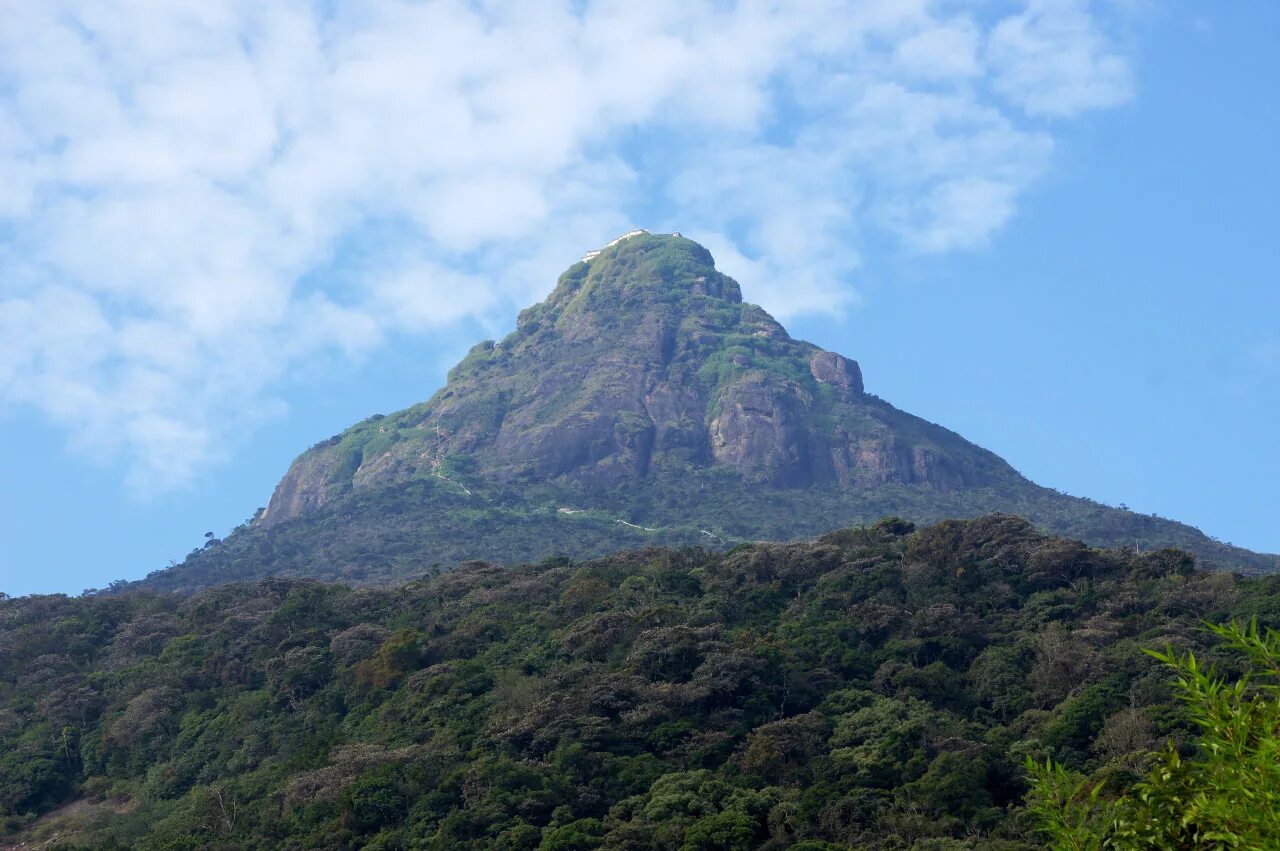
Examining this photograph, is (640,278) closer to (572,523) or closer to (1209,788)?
(572,523)

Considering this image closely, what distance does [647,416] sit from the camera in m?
140

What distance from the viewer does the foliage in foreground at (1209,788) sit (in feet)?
38.4

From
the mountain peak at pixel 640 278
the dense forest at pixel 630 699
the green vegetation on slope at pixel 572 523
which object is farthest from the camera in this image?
the mountain peak at pixel 640 278

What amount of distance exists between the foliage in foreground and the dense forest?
19085mm

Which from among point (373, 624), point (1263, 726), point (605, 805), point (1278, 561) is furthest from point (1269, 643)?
point (1278, 561)

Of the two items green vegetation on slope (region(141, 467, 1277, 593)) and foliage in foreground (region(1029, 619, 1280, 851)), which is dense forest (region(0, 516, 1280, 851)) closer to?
foliage in foreground (region(1029, 619, 1280, 851))

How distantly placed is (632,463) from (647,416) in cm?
892

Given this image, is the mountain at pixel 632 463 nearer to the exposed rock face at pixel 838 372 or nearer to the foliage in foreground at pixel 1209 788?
the exposed rock face at pixel 838 372

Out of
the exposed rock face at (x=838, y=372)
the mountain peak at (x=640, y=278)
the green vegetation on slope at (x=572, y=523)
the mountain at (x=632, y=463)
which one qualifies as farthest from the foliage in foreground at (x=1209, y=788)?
the mountain peak at (x=640, y=278)

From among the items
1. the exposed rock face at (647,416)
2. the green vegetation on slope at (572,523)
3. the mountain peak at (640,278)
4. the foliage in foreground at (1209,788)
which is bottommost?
the foliage in foreground at (1209,788)

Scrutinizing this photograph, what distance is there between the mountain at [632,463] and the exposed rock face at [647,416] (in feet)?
0.82

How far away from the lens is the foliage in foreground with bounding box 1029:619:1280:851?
11.7 m

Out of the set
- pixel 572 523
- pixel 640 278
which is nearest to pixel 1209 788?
pixel 572 523

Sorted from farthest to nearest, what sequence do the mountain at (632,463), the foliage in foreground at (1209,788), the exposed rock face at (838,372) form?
the exposed rock face at (838,372)
the mountain at (632,463)
the foliage in foreground at (1209,788)
